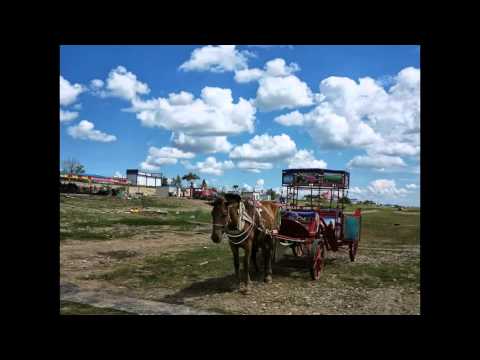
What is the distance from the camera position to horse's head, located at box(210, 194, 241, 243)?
311 inches

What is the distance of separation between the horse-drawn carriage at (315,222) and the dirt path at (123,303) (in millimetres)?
3639

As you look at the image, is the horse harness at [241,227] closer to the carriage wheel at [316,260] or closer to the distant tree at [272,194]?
the carriage wheel at [316,260]

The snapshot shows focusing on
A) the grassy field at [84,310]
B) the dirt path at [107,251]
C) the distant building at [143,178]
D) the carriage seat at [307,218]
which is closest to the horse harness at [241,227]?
the carriage seat at [307,218]

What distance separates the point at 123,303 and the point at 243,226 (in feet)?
10.3

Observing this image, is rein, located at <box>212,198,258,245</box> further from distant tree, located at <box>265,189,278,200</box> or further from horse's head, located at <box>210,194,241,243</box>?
distant tree, located at <box>265,189,278,200</box>

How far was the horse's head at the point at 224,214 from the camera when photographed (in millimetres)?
7910

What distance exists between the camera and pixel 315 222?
10656 millimetres

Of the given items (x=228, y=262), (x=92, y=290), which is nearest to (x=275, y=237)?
(x=228, y=262)

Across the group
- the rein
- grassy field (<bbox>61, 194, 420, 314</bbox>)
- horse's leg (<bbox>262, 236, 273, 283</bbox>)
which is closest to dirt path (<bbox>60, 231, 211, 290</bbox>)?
grassy field (<bbox>61, 194, 420, 314</bbox>)

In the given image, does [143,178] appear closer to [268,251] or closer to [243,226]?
[268,251]

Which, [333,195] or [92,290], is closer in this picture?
[92,290]
